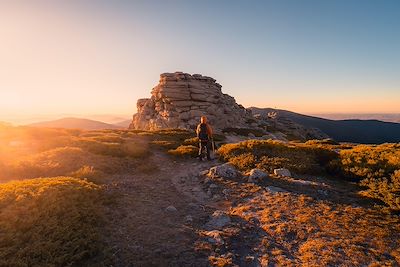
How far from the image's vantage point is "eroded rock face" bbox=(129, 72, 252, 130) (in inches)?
2960

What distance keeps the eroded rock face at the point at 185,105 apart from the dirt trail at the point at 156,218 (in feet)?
181

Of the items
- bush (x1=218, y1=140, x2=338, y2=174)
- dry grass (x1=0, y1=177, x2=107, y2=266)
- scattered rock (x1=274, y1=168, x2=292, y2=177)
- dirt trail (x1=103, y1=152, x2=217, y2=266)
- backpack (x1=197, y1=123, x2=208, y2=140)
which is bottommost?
dirt trail (x1=103, y1=152, x2=217, y2=266)

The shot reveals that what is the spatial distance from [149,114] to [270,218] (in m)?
75.1

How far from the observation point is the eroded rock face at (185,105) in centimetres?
7519

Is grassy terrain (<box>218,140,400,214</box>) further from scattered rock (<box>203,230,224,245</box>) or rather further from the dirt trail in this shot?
scattered rock (<box>203,230,224,245</box>)

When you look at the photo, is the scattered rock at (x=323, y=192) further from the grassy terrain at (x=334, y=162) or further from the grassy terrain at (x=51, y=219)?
the grassy terrain at (x=51, y=219)

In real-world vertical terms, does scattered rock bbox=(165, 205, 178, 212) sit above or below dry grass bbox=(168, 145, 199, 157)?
below

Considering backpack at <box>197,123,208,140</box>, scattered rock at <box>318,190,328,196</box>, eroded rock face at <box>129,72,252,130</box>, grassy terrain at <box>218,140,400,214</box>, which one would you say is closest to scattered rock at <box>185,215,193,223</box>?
scattered rock at <box>318,190,328,196</box>

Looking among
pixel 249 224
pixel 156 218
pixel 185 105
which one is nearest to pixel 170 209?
pixel 156 218

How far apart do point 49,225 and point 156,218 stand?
3673mm

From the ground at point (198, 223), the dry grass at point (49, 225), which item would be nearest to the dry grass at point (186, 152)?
the ground at point (198, 223)

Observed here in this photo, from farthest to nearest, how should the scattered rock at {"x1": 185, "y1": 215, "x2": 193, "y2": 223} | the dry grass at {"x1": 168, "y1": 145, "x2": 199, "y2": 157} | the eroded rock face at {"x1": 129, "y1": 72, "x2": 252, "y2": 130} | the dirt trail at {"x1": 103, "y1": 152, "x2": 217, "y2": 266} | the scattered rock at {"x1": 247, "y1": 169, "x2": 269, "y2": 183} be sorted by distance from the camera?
the eroded rock face at {"x1": 129, "y1": 72, "x2": 252, "y2": 130} < the dry grass at {"x1": 168, "y1": 145, "x2": 199, "y2": 157} < the scattered rock at {"x1": 247, "y1": 169, "x2": 269, "y2": 183} < the scattered rock at {"x1": 185, "y1": 215, "x2": 193, "y2": 223} < the dirt trail at {"x1": 103, "y1": 152, "x2": 217, "y2": 266}

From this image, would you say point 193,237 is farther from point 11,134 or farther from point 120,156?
point 11,134

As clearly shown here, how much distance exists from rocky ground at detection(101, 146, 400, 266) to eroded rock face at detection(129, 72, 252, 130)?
57373 mm
